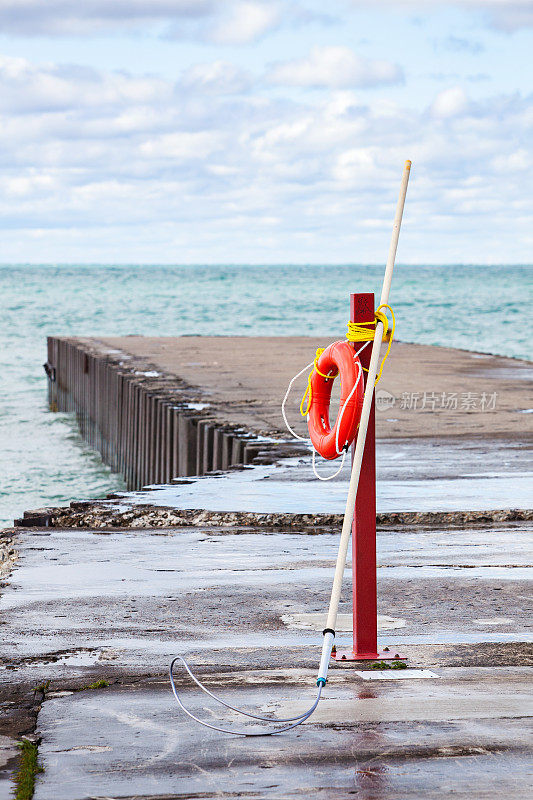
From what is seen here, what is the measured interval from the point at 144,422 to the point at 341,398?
33.6 feet

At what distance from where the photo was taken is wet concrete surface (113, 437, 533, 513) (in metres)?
6.91

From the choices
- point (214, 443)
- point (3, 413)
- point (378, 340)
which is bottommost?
point (3, 413)

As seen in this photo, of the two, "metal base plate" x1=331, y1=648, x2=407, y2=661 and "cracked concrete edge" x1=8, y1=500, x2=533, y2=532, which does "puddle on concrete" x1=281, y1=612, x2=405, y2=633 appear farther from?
"cracked concrete edge" x1=8, y1=500, x2=533, y2=532

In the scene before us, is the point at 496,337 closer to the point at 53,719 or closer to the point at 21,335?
the point at 21,335

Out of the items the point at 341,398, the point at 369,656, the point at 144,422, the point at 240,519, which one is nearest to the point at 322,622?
the point at 369,656

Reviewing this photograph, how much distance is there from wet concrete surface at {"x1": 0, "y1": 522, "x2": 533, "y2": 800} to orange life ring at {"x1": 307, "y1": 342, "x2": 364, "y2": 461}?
2.55 ft

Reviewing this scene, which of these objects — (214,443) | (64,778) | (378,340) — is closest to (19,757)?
(64,778)

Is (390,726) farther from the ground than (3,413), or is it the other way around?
(390,726)

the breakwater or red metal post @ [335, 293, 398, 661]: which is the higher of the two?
red metal post @ [335, 293, 398, 661]

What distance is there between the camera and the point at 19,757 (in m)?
3.06

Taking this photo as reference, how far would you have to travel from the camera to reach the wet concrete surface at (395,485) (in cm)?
691

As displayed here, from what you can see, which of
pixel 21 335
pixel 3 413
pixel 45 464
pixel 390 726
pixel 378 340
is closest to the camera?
pixel 390 726

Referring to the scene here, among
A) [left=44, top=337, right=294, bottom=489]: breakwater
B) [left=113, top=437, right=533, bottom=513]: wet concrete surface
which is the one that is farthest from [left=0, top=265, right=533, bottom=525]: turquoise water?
[left=113, top=437, right=533, bottom=513]: wet concrete surface

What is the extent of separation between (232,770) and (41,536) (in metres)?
3.48
